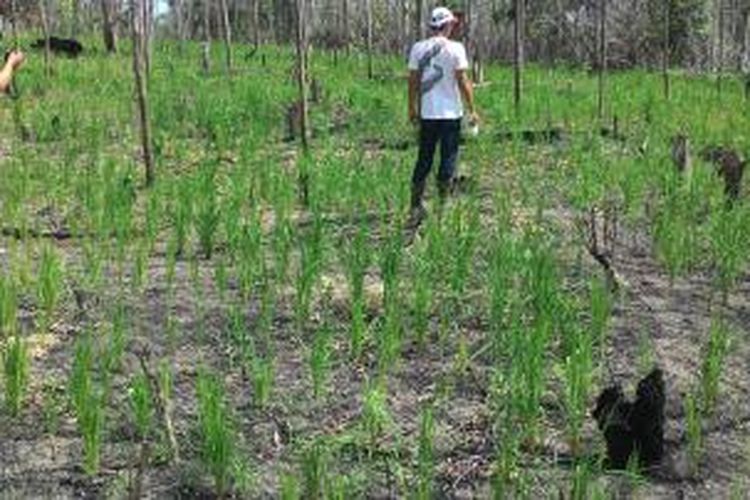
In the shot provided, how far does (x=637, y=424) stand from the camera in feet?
12.1

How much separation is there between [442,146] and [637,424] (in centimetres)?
440

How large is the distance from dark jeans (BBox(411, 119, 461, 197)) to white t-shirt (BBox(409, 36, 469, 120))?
0.06 m

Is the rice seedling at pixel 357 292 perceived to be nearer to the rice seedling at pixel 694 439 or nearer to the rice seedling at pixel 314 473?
the rice seedling at pixel 314 473

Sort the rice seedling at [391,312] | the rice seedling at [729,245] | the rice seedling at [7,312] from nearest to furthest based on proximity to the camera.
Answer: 1. the rice seedling at [391,312]
2. the rice seedling at [7,312]
3. the rice seedling at [729,245]

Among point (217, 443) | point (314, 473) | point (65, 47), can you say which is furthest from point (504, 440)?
point (65, 47)

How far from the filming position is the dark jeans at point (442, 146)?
7805 mm

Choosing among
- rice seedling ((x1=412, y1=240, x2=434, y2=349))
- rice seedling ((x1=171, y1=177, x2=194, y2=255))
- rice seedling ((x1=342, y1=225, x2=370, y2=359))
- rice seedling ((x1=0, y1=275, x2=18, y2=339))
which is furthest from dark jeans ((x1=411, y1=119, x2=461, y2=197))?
rice seedling ((x1=0, y1=275, x2=18, y2=339))

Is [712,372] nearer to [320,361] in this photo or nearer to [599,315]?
[599,315]

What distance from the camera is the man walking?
7688mm

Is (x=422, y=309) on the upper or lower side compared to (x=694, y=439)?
upper

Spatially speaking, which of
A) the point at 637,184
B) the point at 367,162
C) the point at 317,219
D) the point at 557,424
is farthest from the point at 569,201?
the point at 557,424

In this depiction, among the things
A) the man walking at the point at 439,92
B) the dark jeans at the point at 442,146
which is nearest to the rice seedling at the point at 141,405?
the man walking at the point at 439,92

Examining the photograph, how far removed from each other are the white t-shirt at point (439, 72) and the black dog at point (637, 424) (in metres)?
4.31

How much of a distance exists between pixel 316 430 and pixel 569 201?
16.4 ft
